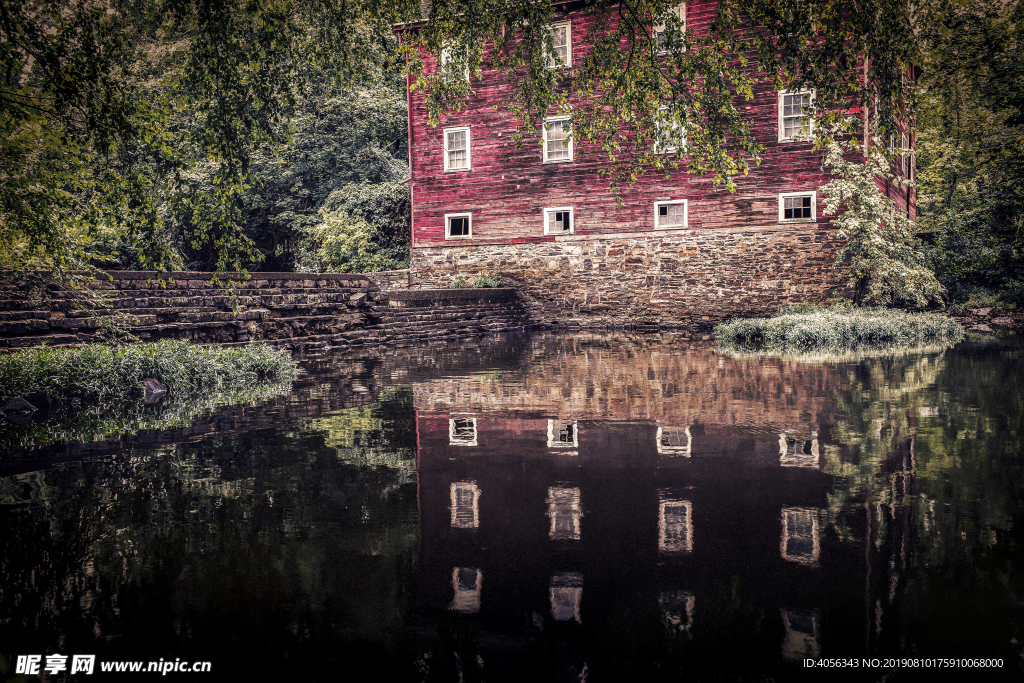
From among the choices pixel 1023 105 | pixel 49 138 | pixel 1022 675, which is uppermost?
pixel 1023 105

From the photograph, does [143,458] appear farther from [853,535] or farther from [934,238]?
[934,238]

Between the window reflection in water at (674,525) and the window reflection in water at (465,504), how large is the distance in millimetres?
1107

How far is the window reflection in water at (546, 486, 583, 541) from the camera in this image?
169 inches

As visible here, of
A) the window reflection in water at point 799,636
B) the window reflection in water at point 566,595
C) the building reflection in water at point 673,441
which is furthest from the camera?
the building reflection in water at point 673,441

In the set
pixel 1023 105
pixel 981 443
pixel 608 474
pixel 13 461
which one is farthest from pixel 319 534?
pixel 1023 105

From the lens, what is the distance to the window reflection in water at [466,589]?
3.36m

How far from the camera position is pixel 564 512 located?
471 cm

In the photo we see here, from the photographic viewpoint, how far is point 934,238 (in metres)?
25.7

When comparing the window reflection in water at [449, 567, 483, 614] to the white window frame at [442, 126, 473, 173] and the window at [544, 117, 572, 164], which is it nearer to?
the window at [544, 117, 572, 164]

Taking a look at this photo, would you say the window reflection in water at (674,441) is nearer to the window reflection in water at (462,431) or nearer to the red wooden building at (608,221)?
the window reflection in water at (462,431)

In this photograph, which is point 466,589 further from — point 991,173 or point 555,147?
point 991,173

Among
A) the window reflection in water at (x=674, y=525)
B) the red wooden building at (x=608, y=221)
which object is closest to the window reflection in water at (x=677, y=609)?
the window reflection in water at (x=674, y=525)

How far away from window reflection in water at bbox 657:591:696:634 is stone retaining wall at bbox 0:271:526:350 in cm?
669

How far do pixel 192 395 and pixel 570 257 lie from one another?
17.9 metres
